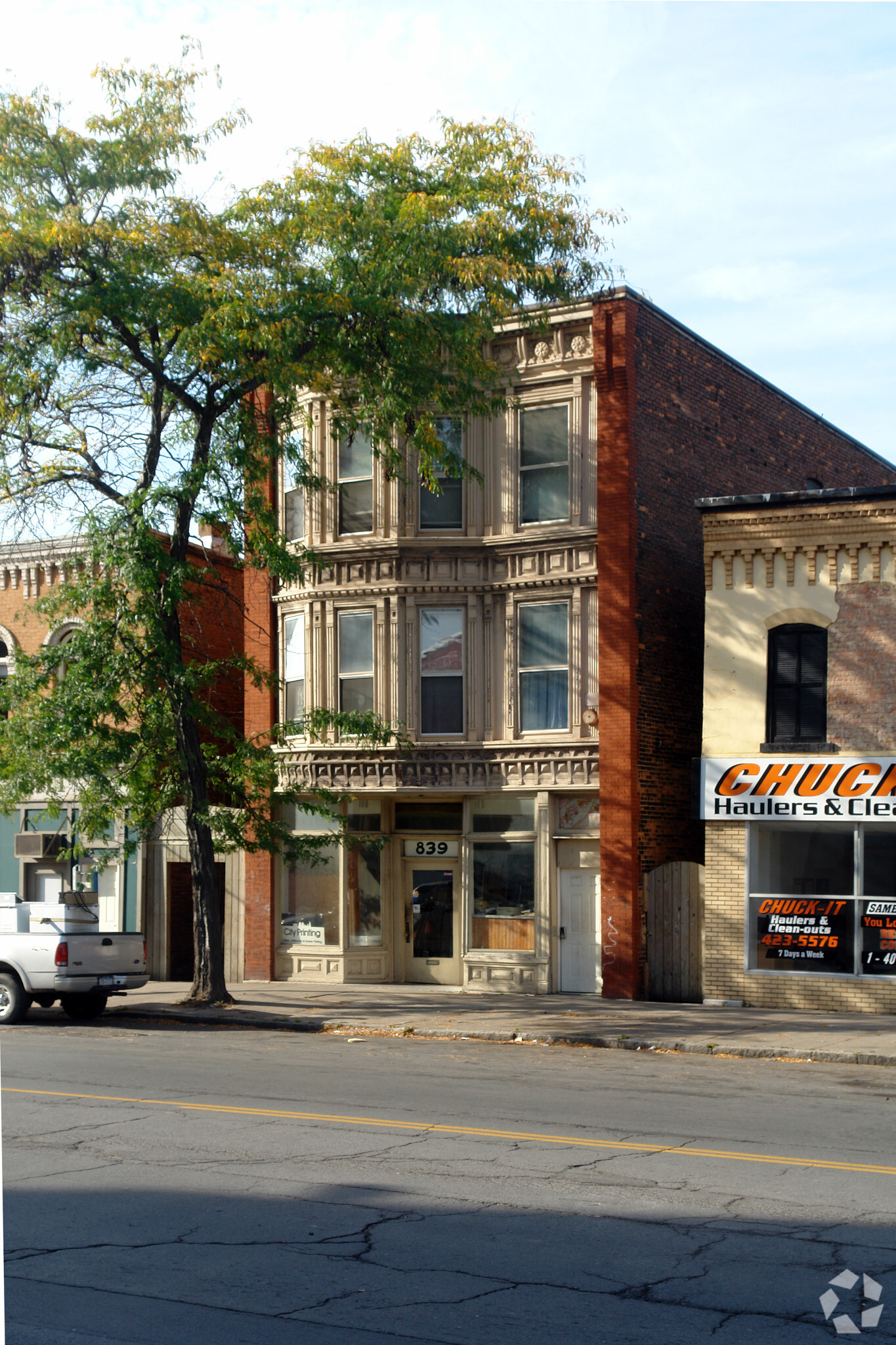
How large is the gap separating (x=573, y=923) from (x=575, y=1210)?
1471 cm

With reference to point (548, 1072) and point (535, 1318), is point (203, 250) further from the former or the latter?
point (535, 1318)

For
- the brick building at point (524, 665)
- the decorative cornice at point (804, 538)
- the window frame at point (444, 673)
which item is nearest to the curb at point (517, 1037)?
the brick building at point (524, 665)

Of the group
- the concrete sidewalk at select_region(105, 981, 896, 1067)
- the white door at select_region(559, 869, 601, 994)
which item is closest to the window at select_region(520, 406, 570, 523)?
the white door at select_region(559, 869, 601, 994)

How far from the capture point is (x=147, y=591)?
18688mm

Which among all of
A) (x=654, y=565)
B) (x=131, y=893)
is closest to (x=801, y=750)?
(x=654, y=565)

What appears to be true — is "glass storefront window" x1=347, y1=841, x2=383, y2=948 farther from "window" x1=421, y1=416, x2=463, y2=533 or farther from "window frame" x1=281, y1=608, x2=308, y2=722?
"window" x1=421, y1=416, x2=463, y2=533

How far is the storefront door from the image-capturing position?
23734 mm

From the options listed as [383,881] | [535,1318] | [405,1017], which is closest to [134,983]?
[405,1017]

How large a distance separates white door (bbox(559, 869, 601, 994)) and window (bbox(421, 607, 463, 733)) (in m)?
3.23

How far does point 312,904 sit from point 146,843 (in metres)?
4.02

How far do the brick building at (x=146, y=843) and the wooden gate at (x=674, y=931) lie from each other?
26.5 feet

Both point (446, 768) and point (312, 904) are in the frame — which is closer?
point (446, 768)

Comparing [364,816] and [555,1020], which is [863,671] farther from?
[364,816]

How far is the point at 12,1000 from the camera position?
19.1m
